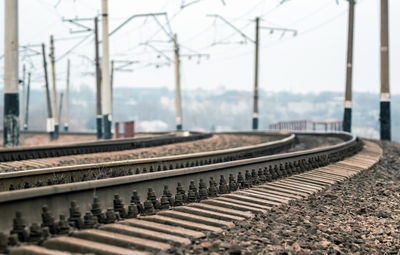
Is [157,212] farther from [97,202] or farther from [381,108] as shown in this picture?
[381,108]

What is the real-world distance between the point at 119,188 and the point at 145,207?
373 millimetres

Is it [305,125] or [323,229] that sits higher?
[305,125]

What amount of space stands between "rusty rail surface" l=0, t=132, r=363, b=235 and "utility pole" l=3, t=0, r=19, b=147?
12.6 metres

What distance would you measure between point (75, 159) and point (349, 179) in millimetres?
7157

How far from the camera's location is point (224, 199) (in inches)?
251

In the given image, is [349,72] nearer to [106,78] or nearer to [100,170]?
[106,78]

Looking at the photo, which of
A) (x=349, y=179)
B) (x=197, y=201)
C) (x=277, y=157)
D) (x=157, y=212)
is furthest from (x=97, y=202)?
(x=349, y=179)

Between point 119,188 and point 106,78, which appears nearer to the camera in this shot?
point 119,188

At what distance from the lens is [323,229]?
5.61 meters

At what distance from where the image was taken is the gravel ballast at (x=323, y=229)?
464 centimetres

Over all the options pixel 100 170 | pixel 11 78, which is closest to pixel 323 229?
pixel 100 170

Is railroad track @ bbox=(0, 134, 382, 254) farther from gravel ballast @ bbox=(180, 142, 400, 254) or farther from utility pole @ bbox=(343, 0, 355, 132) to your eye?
utility pole @ bbox=(343, 0, 355, 132)

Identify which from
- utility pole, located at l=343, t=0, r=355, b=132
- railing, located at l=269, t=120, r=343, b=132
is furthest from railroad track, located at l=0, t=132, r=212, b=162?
railing, located at l=269, t=120, r=343, b=132

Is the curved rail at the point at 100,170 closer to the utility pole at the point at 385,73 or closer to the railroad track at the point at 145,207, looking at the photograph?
the railroad track at the point at 145,207
